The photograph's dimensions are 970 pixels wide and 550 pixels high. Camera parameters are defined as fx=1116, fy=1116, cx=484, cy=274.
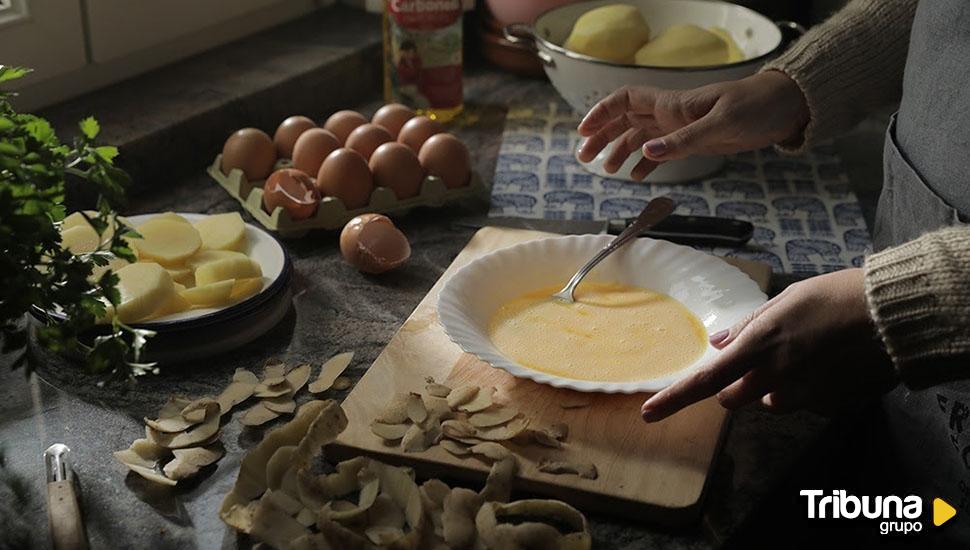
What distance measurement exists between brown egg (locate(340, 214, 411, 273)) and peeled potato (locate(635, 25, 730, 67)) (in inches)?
17.8

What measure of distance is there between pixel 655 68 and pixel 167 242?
0.65m

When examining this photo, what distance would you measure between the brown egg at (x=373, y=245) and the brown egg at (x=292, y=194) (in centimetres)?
7

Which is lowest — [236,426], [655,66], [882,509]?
[882,509]

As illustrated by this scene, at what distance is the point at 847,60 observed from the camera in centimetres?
124

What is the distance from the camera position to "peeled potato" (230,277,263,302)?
1.10 meters

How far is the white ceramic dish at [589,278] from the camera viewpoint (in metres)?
1.06

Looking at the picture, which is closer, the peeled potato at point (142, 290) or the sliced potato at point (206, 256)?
the peeled potato at point (142, 290)

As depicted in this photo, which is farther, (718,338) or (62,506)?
(718,338)

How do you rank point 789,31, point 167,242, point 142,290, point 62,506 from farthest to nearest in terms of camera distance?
point 789,31
point 167,242
point 142,290
point 62,506

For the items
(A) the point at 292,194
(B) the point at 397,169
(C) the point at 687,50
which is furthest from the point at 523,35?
(A) the point at 292,194

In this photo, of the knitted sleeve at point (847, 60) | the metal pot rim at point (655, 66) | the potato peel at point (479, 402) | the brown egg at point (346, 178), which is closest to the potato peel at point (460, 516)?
the potato peel at point (479, 402)

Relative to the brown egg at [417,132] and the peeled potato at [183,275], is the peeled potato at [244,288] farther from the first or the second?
the brown egg at [417,132]

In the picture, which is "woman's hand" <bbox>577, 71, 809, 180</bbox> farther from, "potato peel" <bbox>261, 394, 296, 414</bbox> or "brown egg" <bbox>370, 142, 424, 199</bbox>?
"potato peel" <bbox>261, 394, 296, 414</bbox>

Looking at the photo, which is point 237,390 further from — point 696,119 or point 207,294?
point 696,119
